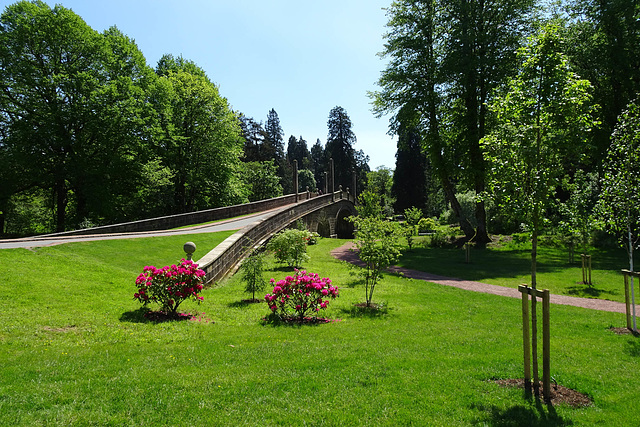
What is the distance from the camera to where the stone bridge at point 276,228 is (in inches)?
547

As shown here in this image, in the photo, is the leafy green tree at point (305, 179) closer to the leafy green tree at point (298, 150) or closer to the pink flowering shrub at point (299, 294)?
the leafy green tree at point (298, 150)

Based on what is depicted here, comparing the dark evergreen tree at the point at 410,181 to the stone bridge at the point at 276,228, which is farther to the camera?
the dark evergreen tree at the point at 410,181

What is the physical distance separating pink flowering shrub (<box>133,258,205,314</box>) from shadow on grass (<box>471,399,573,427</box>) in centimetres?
652

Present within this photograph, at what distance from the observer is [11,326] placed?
686 cm

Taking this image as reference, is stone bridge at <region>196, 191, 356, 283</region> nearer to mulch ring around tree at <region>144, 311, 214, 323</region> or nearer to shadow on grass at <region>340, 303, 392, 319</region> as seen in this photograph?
mulch ring around tree at <region>144, 311, 214, 323</region>

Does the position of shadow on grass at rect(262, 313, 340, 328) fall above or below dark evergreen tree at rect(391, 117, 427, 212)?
below

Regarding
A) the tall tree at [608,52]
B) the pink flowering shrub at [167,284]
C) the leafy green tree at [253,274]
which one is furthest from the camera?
the tall tree at [608,52]

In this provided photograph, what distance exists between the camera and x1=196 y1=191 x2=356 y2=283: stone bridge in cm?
1388

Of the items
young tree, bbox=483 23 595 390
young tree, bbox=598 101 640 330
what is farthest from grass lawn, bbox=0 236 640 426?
young tree, bbox=598 101 640 330

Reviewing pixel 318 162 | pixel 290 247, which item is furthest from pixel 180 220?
pixel 318 162

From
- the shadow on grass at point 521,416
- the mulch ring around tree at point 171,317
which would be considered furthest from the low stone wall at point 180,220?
the shadow on grass at point 521,416

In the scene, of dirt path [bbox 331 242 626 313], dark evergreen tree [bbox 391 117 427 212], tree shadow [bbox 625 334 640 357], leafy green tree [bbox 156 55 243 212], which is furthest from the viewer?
dark evergreen tree [bbox 391 117 427 212]

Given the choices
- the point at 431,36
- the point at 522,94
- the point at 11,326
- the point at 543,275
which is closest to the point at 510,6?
the point at 431,36

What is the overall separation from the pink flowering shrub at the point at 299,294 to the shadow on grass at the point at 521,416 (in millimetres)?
4862
